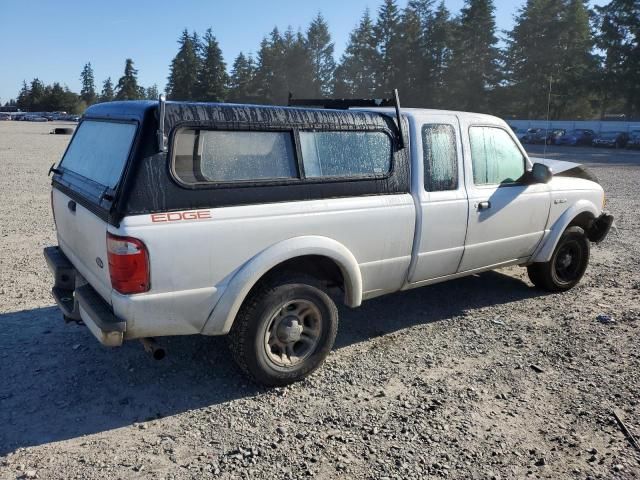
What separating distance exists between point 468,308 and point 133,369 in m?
3.41

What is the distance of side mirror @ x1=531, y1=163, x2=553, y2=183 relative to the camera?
5.21 metres

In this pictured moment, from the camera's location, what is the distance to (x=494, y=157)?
17.0ft

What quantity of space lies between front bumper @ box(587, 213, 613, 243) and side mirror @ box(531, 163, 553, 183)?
4.99 ft

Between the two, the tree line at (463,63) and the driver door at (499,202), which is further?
the tree line at (463,63)

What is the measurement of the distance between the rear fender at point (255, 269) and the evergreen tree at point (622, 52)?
58.9 metres

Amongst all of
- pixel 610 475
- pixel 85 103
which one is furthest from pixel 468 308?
pixel 85 103

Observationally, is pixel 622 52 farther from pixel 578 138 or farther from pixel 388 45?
pixel 388 45

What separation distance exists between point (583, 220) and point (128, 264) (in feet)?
17.5

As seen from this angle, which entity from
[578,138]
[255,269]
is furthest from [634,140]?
[255,269]

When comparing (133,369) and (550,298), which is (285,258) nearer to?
(133,369)

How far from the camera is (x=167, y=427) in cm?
344

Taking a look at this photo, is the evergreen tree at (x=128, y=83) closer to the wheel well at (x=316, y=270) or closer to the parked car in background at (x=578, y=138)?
the parked car in background at (x=578, y=138)

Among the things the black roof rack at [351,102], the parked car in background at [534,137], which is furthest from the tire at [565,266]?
the parked car in background at [534,137]

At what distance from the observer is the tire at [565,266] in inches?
236
